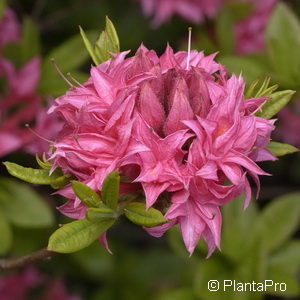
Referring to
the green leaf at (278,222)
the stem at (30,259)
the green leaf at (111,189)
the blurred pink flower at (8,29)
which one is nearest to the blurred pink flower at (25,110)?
the blurred pink flower at (8,29)

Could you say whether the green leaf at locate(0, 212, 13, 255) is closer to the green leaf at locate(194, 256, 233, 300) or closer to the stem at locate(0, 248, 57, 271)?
the stem at locate(0, 248, 57, 271)

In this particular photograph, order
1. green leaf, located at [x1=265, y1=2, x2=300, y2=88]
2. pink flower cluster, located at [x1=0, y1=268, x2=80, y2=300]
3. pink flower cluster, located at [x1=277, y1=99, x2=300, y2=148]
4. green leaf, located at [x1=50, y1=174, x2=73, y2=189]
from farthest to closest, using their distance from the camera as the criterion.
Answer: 1. pink flower cluster, located at [x1=277, y1=99, x2=300, y2=148]
2. pink flower cluster, located at [x1=0, y1=268, x2=80, y2=300]
3. green leaf, located at [x1=265, y1=2, x2=300, y2=88]
4. green leaf, located at [x1=50, y1=174, x2=73, y2=189]

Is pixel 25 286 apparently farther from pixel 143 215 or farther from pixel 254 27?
pixel 143 215

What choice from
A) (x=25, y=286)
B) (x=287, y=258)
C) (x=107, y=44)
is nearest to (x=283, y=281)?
(x=287, y=258)

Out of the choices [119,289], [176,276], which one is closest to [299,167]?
[176,276]

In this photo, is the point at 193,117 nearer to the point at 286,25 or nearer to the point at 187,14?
the point at 286,25

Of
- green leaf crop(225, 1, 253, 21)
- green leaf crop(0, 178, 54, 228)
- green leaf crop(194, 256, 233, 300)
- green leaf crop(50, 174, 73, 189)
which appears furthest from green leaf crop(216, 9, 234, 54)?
green leaf crop(50, 174, 73, 189)
